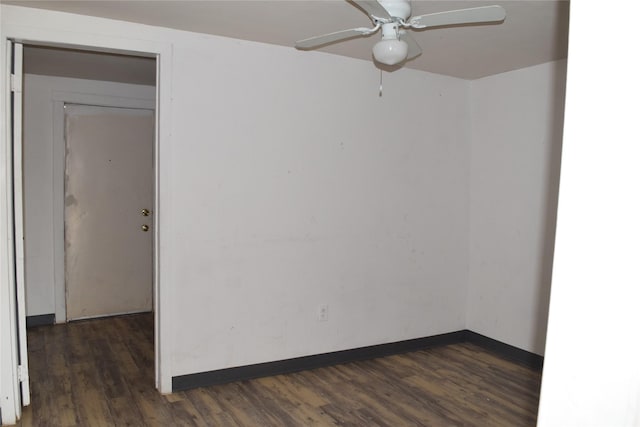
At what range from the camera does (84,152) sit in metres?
4.84

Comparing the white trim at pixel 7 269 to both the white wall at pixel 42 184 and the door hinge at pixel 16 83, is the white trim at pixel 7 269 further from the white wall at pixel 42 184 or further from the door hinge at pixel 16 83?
the white wall at pixel 42 184

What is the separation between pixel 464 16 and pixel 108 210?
4.09 metres

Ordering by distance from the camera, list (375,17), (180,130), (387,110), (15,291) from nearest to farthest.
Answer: (375,17) < (15,291) < (180,130) < (387,110)

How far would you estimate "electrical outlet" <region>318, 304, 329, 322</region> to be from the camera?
3660mm

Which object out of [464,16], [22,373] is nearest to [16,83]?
[22,373]

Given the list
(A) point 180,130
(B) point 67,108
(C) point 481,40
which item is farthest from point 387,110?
(B) point 67,108

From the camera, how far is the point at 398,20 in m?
2.21

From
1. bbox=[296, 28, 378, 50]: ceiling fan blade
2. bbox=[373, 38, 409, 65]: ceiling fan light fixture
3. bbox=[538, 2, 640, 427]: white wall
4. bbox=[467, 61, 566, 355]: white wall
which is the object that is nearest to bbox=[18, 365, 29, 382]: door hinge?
bbox=[296, 28, 378, 50]: ceiling fan blade

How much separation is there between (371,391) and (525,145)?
226 cm

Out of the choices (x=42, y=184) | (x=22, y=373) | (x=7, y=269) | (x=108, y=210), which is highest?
(x=42, y=184)

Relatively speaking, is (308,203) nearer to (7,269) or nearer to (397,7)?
(397,7)

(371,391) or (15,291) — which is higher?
(15,291)

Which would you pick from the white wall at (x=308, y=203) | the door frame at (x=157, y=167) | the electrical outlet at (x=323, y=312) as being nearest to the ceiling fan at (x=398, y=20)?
the white wall at (x=308, y=203)

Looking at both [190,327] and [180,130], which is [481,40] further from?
[190,327]
